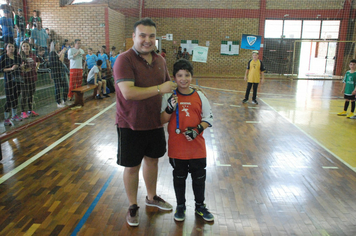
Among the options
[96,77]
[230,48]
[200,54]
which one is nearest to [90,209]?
[96,77]

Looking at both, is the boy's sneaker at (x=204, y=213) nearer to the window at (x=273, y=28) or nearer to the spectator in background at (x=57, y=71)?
the spectator in background at (x=57, y=71)

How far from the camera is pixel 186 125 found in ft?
8.42

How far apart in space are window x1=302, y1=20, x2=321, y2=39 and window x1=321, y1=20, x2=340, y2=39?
1.01 feet

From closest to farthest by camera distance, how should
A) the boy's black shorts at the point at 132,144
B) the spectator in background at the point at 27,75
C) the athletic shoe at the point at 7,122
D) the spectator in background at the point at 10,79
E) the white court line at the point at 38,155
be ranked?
1. the boy's black shorts at the point at 132,144
2. the white court line at the point at 38,155
3. the spectator in background at the point at 10,79
4. the athletic shoe at the point at 7,122
5. the spectator in background at the point at 27,75

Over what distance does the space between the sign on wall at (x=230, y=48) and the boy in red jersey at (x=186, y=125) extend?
53.8 ft

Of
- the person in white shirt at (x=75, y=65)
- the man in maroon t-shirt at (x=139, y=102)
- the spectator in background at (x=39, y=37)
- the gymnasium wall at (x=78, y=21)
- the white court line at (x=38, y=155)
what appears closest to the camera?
the man in maroon t-shirt at (x=139, y=102)

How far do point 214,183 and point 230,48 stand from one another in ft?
52.1

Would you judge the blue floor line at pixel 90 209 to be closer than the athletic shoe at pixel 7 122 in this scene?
Yes

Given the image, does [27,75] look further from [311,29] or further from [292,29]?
[311,29]

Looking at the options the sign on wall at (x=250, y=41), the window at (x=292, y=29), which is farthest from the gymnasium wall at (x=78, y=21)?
the window at (x=292, y=29)

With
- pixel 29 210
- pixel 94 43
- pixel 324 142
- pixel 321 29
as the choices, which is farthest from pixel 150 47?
pixel 321 29

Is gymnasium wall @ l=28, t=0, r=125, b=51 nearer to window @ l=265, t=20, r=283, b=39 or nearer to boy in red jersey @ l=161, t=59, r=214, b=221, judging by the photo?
window @ l=265, t=20, r=283, b=39

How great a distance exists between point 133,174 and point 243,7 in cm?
1745

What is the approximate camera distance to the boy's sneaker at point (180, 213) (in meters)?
2.71
